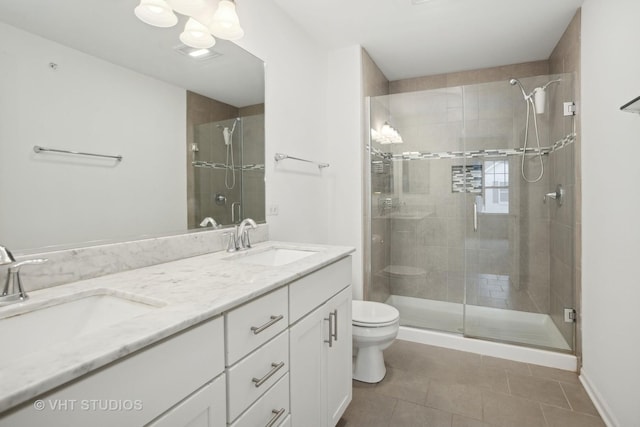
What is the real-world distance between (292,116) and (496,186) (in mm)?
1785

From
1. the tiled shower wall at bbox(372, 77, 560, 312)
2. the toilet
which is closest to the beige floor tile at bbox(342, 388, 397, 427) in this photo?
the toilet

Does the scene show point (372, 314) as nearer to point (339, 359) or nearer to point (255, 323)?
point (339, 359)

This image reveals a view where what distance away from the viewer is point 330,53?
2799mm

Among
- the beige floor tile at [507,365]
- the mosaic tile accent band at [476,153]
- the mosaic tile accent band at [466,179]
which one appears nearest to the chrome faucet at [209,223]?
the mosaic tile accent band at [476,153]

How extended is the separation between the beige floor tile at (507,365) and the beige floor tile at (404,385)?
0.54 metres

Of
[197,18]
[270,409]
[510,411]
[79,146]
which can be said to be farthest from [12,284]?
[510,411]

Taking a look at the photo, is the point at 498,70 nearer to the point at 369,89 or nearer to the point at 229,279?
the point at 369,89

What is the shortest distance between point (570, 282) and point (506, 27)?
1.91 m

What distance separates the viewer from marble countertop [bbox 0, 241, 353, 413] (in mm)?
499

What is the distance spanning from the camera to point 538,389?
1924mm

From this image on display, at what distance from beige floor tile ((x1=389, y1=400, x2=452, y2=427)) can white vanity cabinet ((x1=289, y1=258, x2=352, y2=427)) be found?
0.29 metres

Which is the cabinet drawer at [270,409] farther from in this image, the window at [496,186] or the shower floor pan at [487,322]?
the window at [496,186]

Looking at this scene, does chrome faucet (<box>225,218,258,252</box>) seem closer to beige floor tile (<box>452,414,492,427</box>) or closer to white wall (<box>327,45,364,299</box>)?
white wall (<box>327,45,364,299</box>)

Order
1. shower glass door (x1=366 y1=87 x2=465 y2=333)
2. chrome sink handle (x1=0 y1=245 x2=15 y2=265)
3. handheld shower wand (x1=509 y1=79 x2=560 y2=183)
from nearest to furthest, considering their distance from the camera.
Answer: chrome sink handle (x1=0 y1=245 x2=15 y2=265) < handheld shower wand (x1=509 y1=79 x2=560 y2=183) < shower glass door (x1=366 y1=87 x2=465 y2=333)
